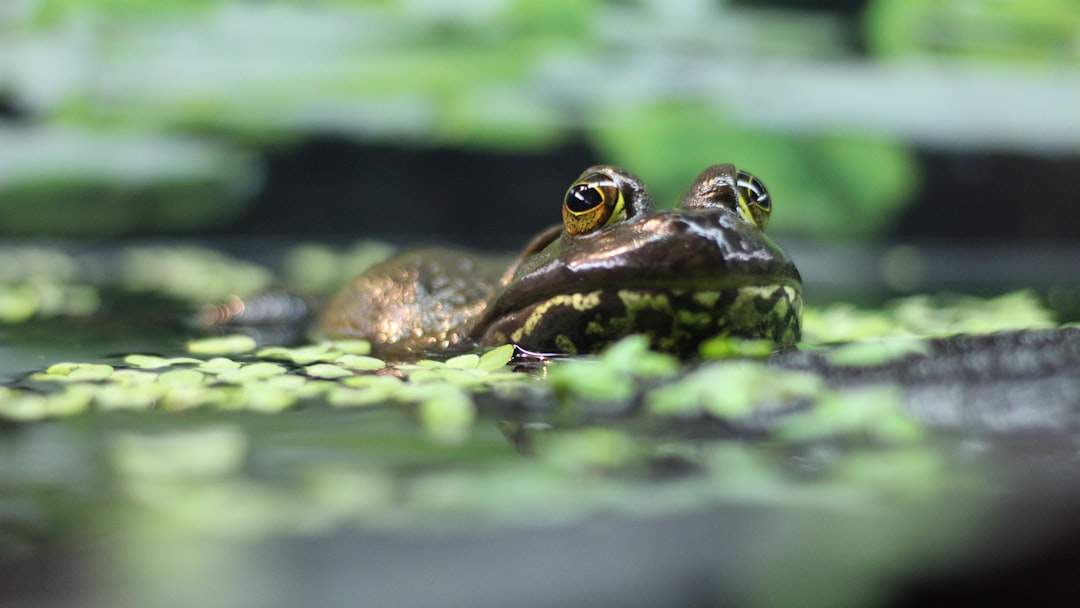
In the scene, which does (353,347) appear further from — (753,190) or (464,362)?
(753,190)

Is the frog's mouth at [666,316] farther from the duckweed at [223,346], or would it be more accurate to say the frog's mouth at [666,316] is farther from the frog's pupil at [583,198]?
the duckweed at [223,346]

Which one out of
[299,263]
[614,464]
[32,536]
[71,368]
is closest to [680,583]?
[614,464]

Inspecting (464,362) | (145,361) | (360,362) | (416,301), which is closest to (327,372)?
(360,362)

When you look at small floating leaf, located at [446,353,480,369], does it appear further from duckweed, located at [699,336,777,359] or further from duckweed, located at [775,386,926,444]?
duckweed, located at [775,386,926,444]

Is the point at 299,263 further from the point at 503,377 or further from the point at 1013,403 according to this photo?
the point at 1013,403

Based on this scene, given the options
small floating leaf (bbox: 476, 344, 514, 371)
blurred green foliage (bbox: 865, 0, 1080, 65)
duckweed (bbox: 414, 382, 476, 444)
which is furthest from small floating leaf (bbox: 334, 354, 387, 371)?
blurred green foliage (bbox: 865, 0, 1080, 65)

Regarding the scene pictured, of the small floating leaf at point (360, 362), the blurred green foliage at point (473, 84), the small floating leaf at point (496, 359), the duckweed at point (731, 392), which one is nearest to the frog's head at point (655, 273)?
the small floating leaf at point (496, 359)
